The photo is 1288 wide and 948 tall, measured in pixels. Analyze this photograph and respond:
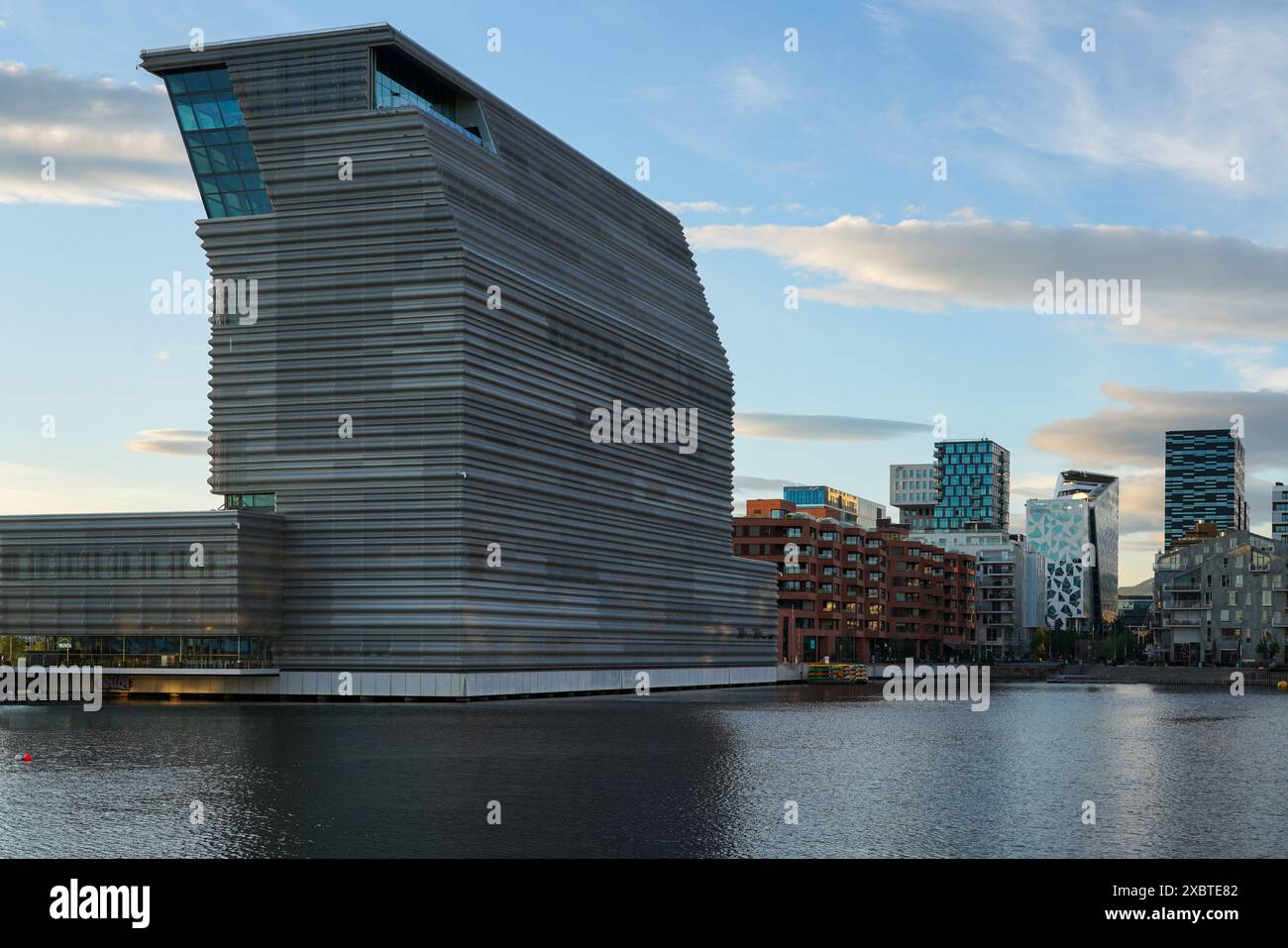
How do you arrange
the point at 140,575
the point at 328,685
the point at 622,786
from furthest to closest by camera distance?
the point at 328,685, the point at 140,575, the point at 622,786

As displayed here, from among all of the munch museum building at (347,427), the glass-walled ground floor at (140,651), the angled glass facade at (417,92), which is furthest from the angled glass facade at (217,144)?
the glass-walled ground floor at (140,651)

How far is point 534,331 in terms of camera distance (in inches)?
4943

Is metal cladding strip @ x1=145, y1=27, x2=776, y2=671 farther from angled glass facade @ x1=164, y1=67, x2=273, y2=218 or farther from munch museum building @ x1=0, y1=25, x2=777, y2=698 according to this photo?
angled glass facade @ x1=164, y1=67, x2=273, y2=218

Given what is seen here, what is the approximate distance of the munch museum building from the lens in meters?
112

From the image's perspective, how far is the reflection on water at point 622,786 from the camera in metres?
39.2

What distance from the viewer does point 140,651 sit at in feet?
365

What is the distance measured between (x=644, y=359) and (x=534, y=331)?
28.6 m

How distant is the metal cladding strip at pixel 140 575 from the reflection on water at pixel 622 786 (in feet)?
46.6

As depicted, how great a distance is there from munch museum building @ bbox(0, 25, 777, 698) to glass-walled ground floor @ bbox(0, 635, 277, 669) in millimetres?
167

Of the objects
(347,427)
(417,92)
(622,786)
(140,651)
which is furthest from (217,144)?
(622,786)

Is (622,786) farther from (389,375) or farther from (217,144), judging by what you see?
(217,144)

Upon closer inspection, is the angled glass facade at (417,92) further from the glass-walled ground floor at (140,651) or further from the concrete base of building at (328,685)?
the concrete base of building at (328,685)

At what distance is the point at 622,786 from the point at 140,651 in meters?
69.2

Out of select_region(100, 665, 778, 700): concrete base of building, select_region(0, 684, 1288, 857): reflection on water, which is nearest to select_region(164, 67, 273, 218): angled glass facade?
select_region(100, 665, 778, 700): concrete base of building
